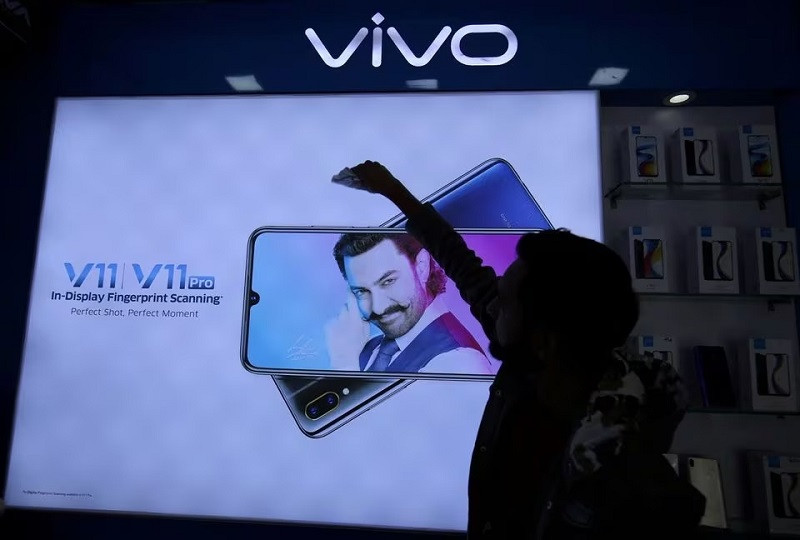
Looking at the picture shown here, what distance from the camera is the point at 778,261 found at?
1890mm

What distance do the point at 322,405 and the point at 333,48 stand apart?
1393mm

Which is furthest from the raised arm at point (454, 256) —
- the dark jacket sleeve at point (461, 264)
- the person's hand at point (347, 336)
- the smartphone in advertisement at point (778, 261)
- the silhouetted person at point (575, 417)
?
the smartphone in advertisement at point (778, 261)

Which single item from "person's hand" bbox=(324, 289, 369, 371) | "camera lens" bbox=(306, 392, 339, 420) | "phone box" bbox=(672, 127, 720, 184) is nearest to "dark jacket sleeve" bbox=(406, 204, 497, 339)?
"person's hand" bbox=(324, 289, 369, 371)

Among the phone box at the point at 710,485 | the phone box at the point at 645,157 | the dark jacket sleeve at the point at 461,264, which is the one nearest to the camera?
the dark jacket sleeve at the point at 461,264

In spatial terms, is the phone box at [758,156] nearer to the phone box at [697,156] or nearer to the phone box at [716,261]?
the phone box at [697,156]

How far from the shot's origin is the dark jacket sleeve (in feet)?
3.79

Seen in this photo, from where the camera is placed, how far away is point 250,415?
6.26ft

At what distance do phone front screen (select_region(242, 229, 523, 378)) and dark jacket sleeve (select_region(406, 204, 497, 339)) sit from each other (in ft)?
1.96

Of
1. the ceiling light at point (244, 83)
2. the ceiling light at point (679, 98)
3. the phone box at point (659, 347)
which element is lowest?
the phone box at point (659, 347)

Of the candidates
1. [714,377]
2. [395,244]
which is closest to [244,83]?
[395,244]

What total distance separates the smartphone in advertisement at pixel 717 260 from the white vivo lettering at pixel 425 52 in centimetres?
124

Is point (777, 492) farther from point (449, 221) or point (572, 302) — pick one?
point (572, 302)

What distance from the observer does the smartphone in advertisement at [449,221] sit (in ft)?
6.16

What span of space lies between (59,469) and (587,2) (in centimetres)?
264
